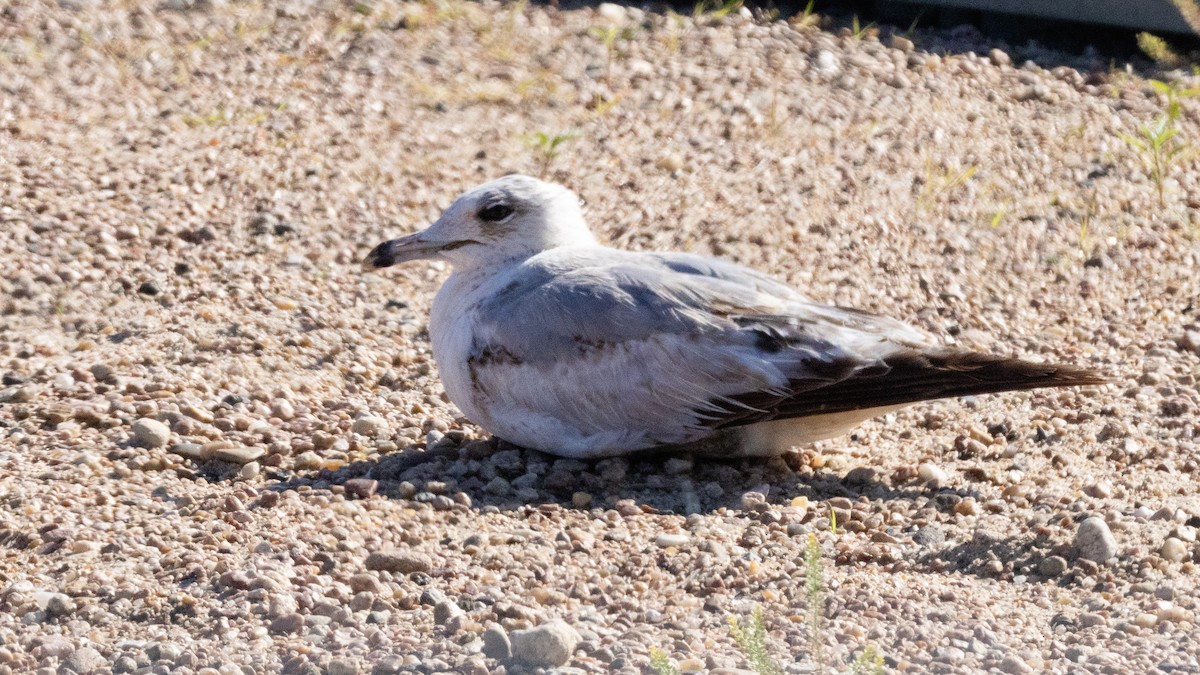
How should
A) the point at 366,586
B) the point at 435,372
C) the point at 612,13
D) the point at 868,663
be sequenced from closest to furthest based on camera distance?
the point at 868,663
the point at 366,586
the point at 435,372
the point at 612,13

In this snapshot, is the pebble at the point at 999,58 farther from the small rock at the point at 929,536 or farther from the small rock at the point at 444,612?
the small rock at the point at 444,612

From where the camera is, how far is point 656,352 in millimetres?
4934

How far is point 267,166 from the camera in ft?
24.5

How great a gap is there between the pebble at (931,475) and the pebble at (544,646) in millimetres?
1774

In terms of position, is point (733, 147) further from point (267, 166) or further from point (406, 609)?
point (406, 609)

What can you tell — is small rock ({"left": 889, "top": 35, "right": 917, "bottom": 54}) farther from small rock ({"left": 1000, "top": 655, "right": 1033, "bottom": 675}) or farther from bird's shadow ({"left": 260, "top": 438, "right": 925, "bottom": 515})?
small rock ({"left": 1000, "top": 655, "right": 1033, "bottom": 675})

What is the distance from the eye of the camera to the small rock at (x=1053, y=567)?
441 cm

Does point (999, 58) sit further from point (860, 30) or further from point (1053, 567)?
point (1053, 567)

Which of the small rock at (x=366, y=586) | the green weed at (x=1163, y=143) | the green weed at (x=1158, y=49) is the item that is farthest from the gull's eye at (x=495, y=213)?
the green weed at (x=1163, y=143)

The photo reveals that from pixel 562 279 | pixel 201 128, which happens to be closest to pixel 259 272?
pixel 201 128

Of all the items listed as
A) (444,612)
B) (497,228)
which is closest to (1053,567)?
(444,612)

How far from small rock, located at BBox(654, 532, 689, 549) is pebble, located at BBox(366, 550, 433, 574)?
66 cm

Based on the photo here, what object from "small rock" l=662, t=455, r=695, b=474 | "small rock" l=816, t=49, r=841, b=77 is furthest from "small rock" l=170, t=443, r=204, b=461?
"small rock" l=816, t=49, r=841, b=77

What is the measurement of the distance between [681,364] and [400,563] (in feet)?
3.83
